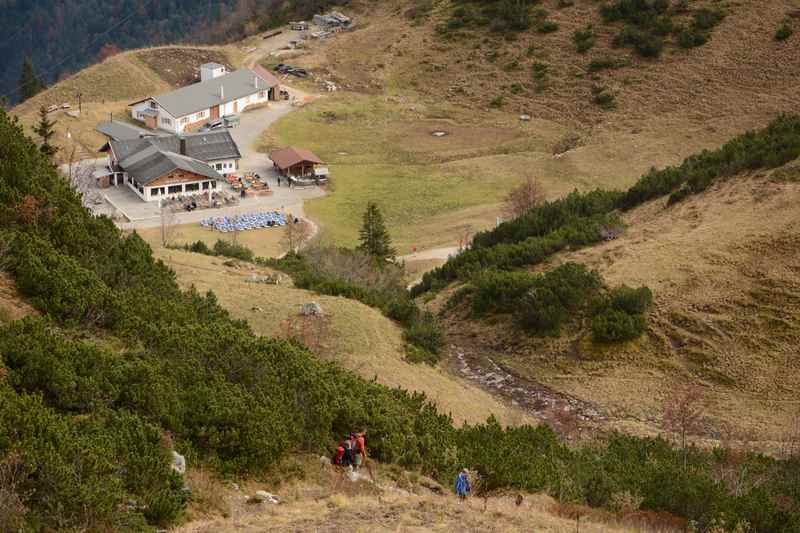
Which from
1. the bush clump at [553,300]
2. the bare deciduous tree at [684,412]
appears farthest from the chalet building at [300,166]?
the bare deciduous tree at [684,412]

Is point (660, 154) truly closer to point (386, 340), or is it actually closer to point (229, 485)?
point (386, 340)

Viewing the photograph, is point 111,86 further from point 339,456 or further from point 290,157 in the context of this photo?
point 339,456

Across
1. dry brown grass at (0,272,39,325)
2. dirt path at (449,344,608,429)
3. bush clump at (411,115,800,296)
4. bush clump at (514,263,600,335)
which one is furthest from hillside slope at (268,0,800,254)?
dry brown grass at (0,272,39,325)

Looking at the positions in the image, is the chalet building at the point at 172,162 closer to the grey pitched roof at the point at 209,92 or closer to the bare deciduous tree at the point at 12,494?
the grey pitched roof at the point at 209,92

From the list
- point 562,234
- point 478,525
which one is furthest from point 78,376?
point 562,234

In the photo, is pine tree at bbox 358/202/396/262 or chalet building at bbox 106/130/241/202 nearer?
pine tree at bbox 358/202/396/262

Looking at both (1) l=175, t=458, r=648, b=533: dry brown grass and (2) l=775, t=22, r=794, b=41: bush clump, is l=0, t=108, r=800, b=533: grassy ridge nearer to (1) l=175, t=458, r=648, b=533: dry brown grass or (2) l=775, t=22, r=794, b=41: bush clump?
(1) l=175, t=458, r=648, b=533: dry brown grass
